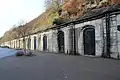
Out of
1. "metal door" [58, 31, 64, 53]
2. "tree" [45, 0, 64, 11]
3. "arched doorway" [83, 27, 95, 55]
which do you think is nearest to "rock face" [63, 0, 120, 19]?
"metal door" [58, 31, 64, 53]

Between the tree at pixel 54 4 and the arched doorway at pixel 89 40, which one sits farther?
the tree at pixel 54 4

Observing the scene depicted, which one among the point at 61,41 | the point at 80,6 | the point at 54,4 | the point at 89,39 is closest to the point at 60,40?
the point at 61,41

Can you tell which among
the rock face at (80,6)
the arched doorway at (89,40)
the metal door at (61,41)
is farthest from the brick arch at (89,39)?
the metal door at (61,41)

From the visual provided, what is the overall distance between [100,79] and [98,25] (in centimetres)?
969

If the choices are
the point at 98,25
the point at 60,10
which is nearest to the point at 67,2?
the point at 60,10

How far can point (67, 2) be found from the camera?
2759cm

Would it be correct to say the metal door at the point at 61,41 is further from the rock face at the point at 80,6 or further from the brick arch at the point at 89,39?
the brick arch at the point at 89,39

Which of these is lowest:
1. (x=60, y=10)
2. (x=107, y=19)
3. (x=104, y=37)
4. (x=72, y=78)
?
(x=72, y=78)

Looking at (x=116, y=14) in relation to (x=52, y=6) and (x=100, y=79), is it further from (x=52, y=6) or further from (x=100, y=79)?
(x=52, y=6)

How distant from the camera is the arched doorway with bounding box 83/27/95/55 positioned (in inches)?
822

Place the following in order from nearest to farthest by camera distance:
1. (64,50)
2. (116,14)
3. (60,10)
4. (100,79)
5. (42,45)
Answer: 1. (100,79)
2. (116,14)
3. (64,50)
4. (60,10)
5. (42,45)

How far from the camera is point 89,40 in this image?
21.3 metres

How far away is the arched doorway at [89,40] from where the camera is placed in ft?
68.5

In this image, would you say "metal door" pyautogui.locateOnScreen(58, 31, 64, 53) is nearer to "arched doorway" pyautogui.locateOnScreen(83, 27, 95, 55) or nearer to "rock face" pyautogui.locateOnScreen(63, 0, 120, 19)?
"rock face" pyautogui.locateOnScreen(63, 0, 120, 19)
